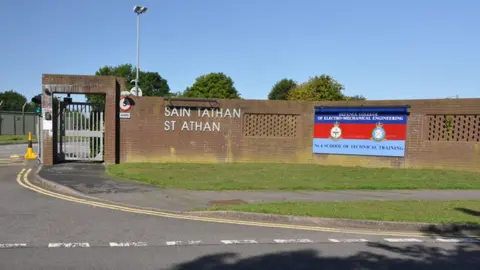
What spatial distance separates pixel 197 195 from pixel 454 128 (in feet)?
37.4

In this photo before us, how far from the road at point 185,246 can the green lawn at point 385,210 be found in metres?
0.92

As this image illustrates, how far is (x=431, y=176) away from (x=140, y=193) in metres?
10.2

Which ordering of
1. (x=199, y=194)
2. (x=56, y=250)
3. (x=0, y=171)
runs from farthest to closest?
(x=0, y=171)
(x=199, y=194)
(x=56, y=250)

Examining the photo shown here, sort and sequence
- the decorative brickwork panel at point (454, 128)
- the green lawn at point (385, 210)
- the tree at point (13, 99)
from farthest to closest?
the tree at point (13, 99)
the decorative brickwork panel at point (454, 128)
the green lawn at point (385, 210)

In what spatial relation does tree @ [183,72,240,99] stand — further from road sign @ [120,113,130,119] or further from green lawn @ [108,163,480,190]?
green lawn @ [108,163,480,190]

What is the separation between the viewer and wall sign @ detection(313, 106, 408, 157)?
16.7m

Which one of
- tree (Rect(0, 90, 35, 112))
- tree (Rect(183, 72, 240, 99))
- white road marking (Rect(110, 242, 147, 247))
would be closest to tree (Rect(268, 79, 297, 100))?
tree (Rect(183, 72, 240, 99))

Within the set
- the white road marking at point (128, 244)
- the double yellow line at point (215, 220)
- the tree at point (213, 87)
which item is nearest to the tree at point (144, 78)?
the tree at point (213, 87)

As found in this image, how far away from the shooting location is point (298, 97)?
163 feet

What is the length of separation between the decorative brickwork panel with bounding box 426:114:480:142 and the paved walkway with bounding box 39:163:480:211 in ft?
16.4

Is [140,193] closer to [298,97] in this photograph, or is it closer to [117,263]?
[117,263]

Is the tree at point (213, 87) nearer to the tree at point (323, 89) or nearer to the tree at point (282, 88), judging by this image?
the tree at point (282, 88)

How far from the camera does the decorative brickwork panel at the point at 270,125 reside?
17.8 m

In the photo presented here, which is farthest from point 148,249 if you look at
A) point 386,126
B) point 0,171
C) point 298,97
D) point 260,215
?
point 298,97
